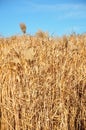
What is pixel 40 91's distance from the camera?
92.9 inches

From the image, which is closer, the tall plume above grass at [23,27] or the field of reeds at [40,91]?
the field of reeds at [40,91]

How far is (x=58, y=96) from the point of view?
248 centimetres

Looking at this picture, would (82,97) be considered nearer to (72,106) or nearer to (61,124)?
(72,106)

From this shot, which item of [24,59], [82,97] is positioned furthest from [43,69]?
[82,97]

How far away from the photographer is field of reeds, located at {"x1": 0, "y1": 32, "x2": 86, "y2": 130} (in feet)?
7.70

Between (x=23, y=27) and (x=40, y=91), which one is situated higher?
(x=23, y=27)

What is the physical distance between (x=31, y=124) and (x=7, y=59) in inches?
21.1

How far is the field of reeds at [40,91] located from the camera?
7.70 feet

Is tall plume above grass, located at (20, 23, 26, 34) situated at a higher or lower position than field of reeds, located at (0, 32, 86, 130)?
higher

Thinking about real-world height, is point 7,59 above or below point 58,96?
above

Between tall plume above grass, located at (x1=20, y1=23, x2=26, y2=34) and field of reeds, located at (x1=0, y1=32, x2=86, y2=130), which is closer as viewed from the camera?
field of reeds, located at (x1=0, y1=32, x2=86, y2=130)

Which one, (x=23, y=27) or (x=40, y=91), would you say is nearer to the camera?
(x=40, y=91)

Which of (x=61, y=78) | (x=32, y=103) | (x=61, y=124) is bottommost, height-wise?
(x=61, y=124)

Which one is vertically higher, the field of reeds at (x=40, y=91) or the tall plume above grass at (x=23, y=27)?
the tall plume above grass at (x=23, y=27)
